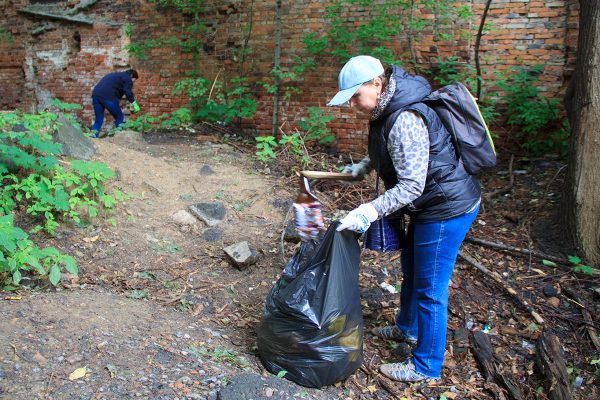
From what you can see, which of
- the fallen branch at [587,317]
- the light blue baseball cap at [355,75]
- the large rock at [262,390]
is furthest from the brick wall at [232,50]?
the large rock at [262,390]

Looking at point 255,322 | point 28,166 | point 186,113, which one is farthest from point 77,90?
point 255,322

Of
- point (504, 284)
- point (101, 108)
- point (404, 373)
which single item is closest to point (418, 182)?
point (404, 373)

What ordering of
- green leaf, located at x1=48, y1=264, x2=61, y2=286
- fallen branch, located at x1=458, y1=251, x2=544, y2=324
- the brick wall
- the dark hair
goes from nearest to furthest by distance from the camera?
green leaf, located at x1=48, y1=264, x2=61, y2=286 → fallen branch, located at x1=458, y1=251, x2=544, y2=324 → the brick wall → the dark hair

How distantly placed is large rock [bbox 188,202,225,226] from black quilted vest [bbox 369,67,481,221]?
2.19 m

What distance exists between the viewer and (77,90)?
9047 millimetres

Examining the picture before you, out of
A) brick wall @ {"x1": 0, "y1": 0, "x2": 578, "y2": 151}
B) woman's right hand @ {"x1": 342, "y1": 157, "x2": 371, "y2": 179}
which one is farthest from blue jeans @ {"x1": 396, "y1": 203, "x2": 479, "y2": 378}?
brick wall @ {"x1": 0, "y1": 0, "x2": 578, "y2": 151}

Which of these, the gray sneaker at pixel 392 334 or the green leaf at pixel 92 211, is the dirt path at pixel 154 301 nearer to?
the green leaf at pixel 92 211

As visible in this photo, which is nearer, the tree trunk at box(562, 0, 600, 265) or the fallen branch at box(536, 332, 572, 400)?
the fallen branch at box(536, 332, 572, 400)

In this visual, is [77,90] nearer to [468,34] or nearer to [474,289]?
[468,34]

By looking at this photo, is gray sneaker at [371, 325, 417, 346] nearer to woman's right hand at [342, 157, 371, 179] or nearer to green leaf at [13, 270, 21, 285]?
woman's right hand at [342, 157, 371, 179]

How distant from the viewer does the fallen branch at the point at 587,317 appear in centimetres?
324

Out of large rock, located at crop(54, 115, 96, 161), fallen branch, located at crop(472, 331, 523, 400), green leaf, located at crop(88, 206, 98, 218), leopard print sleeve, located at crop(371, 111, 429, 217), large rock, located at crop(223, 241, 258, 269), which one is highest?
leopard print sleeve, located at crop(371, 111, 429, 217)

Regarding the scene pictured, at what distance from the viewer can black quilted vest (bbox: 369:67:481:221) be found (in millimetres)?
2279

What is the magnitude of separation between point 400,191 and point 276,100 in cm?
497
